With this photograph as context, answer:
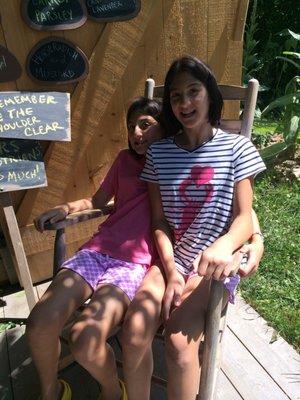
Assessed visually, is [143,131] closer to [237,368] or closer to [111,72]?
[111,72]

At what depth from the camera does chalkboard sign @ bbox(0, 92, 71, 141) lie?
220 cm

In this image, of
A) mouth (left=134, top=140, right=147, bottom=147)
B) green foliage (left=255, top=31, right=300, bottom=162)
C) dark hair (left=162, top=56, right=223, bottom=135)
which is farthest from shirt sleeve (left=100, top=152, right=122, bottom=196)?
green foliage (left=255, top=31, right=300, bottom=162)

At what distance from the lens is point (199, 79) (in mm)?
1843

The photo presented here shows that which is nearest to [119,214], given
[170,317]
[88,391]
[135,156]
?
[135,156]

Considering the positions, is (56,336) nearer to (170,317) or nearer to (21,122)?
(170,317)

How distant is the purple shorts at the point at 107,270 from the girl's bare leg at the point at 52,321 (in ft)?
0.13

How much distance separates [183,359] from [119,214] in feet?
2.56

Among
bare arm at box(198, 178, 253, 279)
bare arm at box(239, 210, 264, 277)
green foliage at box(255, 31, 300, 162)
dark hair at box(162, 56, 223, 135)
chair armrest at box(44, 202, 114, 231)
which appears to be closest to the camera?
bare arm at box(198, 178, 253, 279)

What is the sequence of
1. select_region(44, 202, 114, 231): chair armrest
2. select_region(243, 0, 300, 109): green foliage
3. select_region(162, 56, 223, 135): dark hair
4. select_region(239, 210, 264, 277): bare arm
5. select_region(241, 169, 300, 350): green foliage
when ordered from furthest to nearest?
select_region(243, 0, 300, 109): green foliage → select_region(241, 169, 300, 350): green foliage → select_region(44, 202, 114, 231): chair armrest → select_region(162, 56, 223, 135): dark hair → select_region(239, 210, 264, 277): bare arm

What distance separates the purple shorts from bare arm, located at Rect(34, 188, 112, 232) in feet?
0.69

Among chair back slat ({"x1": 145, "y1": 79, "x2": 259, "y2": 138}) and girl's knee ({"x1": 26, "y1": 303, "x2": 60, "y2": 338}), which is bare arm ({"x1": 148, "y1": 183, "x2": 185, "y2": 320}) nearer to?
girl's knee ({"x1": 26, "y1": 303, "x2": 60, "y2": 338})

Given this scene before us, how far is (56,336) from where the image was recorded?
1.76m

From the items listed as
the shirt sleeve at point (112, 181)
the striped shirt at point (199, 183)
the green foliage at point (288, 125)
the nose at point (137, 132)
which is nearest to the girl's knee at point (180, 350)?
the striped shirt at point (199, 183)

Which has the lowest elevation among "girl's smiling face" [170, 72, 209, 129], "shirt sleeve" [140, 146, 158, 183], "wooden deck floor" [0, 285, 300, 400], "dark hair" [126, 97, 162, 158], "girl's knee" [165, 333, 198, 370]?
"wooden deck floor" [0, 285, 300, 400]
